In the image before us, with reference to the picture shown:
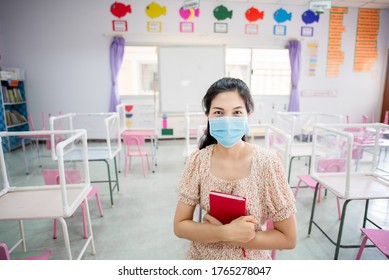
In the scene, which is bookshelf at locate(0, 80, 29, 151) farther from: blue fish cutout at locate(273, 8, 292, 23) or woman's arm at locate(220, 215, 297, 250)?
blue fish cutout at locate(273, 8, 292, 23)

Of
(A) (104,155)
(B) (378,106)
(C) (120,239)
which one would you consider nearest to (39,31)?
(A) (104,155)

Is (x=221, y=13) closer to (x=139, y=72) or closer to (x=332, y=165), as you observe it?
(x=139, y=72)

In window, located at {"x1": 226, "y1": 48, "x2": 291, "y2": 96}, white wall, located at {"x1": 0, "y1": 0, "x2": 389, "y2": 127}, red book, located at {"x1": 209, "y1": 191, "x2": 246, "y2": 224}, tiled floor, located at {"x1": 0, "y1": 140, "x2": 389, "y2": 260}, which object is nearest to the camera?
red book, located at {"x1": 209, "y1": 191, "x2": 246, "y2": 224}

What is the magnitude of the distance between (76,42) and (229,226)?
5912 millimetres

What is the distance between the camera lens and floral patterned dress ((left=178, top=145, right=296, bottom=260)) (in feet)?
2.80

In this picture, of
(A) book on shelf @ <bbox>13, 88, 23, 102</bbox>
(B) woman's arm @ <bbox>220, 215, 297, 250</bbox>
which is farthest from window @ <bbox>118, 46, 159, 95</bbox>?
(B) woman's arm @ <bbox>220, 215, 297, 250</bbox>

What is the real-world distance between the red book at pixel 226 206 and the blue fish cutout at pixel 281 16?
5970mm

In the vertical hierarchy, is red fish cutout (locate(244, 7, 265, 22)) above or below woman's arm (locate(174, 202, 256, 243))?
above

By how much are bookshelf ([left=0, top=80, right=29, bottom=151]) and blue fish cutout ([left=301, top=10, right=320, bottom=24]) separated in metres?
6.46

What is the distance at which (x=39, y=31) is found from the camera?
17.5 ft

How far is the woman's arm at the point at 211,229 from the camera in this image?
78cm

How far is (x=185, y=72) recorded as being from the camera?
224 inches

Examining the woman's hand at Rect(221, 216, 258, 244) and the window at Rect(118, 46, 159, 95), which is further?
the window at Rect(118, 46, 159, 95)
